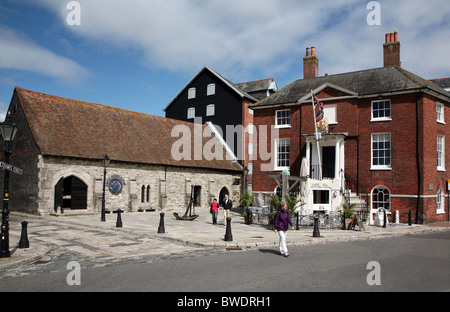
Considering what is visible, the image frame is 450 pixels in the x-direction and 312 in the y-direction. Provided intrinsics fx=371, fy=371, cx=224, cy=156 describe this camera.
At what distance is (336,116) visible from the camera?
25.9 metres

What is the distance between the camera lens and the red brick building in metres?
22.9

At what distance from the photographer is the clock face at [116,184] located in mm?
27212

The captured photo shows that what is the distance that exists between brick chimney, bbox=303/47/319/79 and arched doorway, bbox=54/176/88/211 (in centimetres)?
1936

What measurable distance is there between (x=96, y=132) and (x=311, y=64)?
1794cm

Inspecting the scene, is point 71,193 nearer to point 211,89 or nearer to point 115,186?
point 115,186

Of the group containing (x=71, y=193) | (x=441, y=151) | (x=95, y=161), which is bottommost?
(x=71, y=193)

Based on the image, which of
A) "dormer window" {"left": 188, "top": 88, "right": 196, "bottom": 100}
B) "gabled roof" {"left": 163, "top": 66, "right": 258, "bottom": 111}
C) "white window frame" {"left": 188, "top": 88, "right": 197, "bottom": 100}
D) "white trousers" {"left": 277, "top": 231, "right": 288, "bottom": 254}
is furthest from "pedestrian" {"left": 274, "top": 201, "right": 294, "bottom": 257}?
"dormer window" {"left": 188, "top": 88, "right": 196, "bottom": 100}

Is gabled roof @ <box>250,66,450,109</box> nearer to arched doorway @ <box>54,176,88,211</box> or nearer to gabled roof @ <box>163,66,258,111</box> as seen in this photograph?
gabled roof @ <box>163,66,258,111</box>

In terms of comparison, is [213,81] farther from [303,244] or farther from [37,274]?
[37,274]

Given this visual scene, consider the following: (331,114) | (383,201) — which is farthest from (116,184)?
(383,201)

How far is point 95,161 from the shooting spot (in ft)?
87.0

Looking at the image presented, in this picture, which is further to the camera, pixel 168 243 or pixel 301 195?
pixel 301 195

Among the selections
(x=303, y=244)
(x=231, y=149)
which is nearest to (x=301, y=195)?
(x=303, y=244)

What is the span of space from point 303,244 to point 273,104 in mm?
15712
